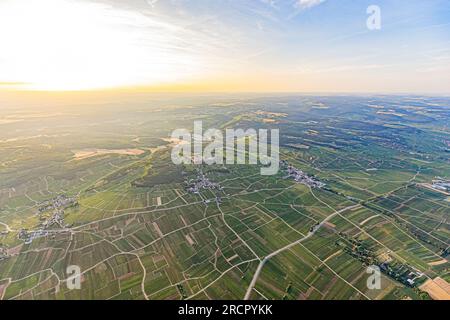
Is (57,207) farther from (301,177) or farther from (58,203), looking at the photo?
(301,177)

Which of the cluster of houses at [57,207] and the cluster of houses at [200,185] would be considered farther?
the cluster of houses at [200,185]

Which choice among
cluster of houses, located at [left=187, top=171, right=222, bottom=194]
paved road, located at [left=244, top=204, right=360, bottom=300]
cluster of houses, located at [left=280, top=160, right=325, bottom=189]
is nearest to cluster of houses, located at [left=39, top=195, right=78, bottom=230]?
cluster of houses, located at [left=187, top=171, right=222, bottom=194]

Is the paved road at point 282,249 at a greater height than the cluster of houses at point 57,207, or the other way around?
the cluster of houses at point 57,207

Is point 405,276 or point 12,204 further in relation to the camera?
point 12,204

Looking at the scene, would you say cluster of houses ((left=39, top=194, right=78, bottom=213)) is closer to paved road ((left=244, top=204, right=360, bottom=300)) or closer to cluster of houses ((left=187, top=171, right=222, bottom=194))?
cluster of houses ((left=187, top=171, right=222, bottom=194))

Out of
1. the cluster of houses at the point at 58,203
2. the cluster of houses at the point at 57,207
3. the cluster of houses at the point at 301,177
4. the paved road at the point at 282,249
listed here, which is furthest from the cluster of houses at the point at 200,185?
the cluster of houses at the point at 58,203

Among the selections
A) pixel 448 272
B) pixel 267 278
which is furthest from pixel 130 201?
pixel 448 272

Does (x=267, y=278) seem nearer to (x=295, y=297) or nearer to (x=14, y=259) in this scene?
(x=295, y=297)

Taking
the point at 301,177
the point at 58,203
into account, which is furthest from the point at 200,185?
the point at 58,203

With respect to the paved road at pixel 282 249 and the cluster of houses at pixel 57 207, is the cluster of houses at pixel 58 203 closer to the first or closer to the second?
the cluster of houses at pixel 57 207
